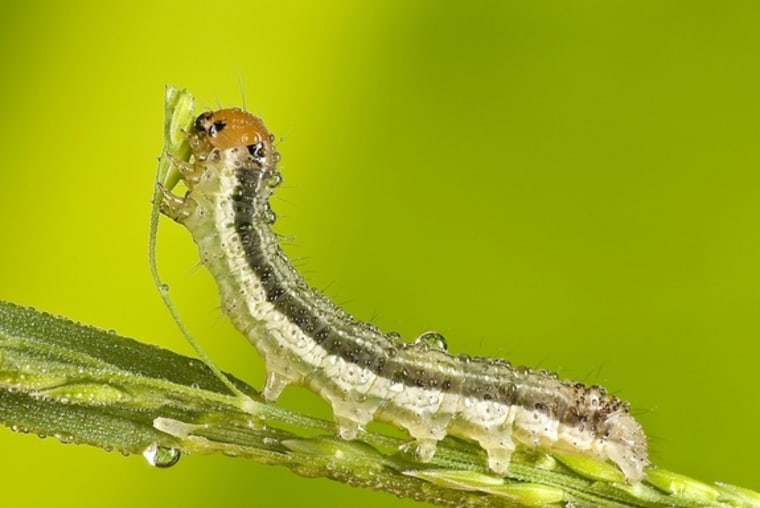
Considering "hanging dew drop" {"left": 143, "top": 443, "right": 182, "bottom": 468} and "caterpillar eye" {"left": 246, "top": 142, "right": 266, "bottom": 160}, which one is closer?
"hanging dew drop" {"left": 143, "top": 443, "right": 182, "bottom": 468}

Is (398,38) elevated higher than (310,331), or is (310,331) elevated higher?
→ (398,38)

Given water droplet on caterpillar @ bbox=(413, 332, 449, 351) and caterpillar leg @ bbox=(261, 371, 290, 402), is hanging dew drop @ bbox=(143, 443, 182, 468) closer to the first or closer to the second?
caterpillar leg @ bbox=(261, 371, 290, 402)

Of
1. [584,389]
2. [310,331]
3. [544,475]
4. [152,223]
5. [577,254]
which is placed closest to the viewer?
[152,223]

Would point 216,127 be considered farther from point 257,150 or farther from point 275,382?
point 275,382

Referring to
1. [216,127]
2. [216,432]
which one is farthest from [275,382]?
[216,127]

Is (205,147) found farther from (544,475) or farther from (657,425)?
(657,425)

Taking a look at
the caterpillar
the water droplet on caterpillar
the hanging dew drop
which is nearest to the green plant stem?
the hanging dew drop

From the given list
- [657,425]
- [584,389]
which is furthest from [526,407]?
[657,425]
